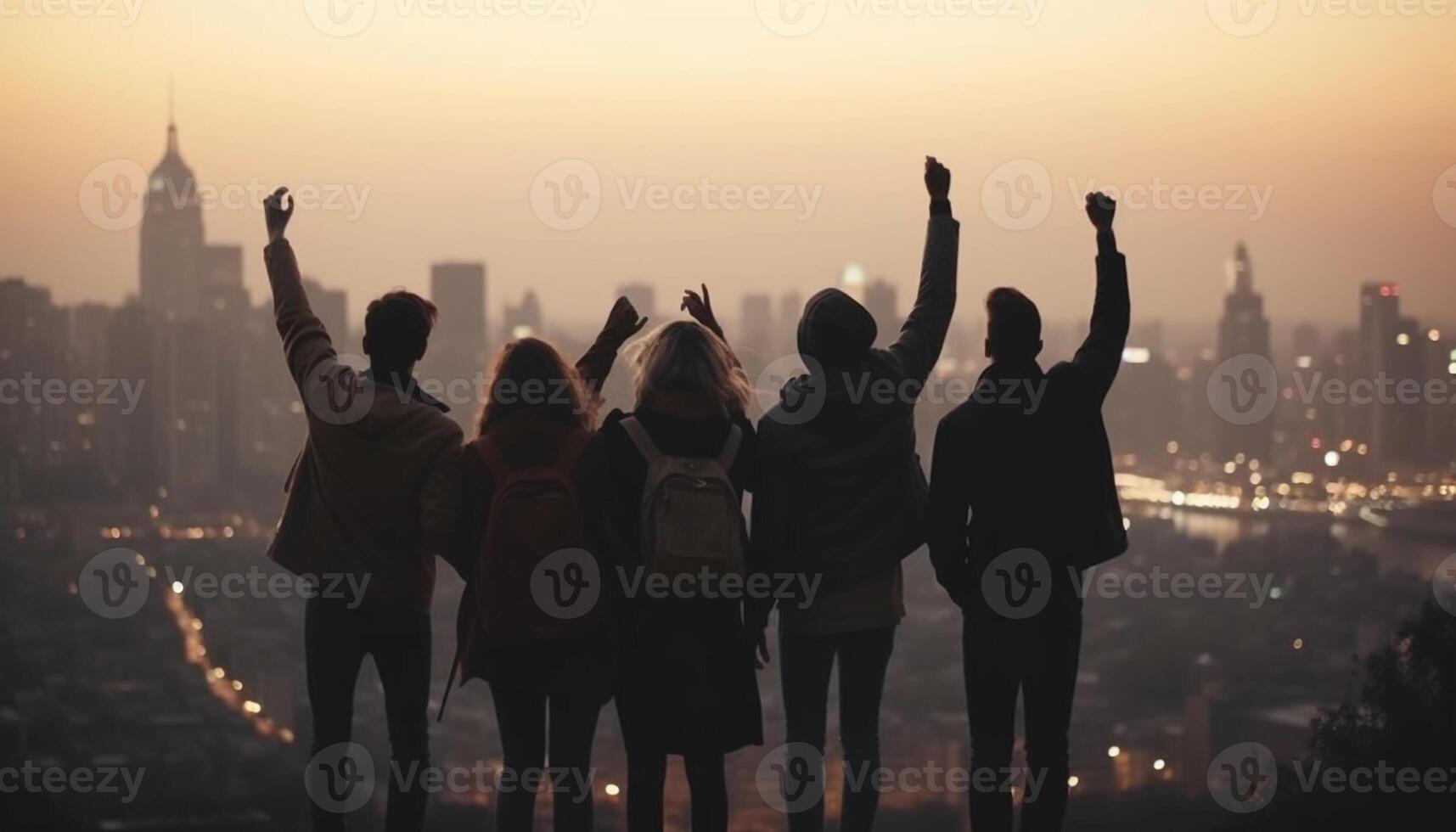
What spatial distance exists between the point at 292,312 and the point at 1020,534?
2217 millimetres

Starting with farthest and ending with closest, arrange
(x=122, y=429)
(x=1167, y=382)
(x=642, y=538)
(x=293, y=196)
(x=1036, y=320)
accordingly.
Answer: (x=1167, y=382) < (x=122, y=429) < (x=293, y=196) < (x=1036, y=320) < (x=642, y=538)

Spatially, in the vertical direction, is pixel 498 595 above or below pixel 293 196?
below

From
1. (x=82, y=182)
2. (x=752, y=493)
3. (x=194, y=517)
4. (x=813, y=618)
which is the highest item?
(x=82, y=182)

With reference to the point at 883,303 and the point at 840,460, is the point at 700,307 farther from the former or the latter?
the point at 883,303

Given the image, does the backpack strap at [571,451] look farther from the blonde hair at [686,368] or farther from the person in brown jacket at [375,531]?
the person in brown jacket at [375,531]

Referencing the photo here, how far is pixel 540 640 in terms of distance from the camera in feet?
15.1

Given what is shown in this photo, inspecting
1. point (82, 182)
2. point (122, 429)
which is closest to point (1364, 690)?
point (82, 182)

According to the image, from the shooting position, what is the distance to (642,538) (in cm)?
462

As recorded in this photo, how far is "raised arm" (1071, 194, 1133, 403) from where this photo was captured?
5.02m

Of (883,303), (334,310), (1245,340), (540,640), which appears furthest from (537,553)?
(1245,340)

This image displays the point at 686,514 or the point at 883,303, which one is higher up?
the point at 883,303

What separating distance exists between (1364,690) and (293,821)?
630cm

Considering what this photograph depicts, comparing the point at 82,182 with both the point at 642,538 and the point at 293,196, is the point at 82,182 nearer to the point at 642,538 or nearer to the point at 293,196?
the point at 293,196

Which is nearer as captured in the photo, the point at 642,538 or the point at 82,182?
the point at 642,538
